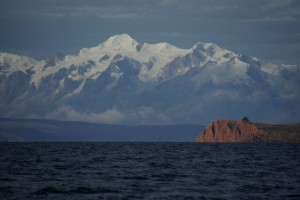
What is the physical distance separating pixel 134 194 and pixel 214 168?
4482 centimetres

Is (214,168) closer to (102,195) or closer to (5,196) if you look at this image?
(102,195)

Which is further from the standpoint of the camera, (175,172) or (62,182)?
(175,172)

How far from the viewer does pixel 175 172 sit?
11725cm

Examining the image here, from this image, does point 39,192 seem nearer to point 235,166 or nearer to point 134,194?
point 134,194

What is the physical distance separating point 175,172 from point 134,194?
3245 centimetres

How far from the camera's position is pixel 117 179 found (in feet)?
338

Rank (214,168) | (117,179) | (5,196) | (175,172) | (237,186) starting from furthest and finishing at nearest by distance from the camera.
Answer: (214,168)
(175,172)
(117,179)
(237,186)
(5,196)

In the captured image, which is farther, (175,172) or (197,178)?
(175,172)

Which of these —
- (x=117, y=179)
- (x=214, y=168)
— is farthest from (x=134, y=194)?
(x=214, y=168)

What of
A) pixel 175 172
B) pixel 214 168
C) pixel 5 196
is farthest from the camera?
pixel 214 168

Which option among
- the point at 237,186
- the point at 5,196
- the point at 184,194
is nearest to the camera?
the point at 5,196

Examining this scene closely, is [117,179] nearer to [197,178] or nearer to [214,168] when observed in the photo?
[197,178]

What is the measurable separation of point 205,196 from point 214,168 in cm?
4430

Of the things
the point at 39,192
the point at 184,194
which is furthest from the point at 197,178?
the point at 39,192
